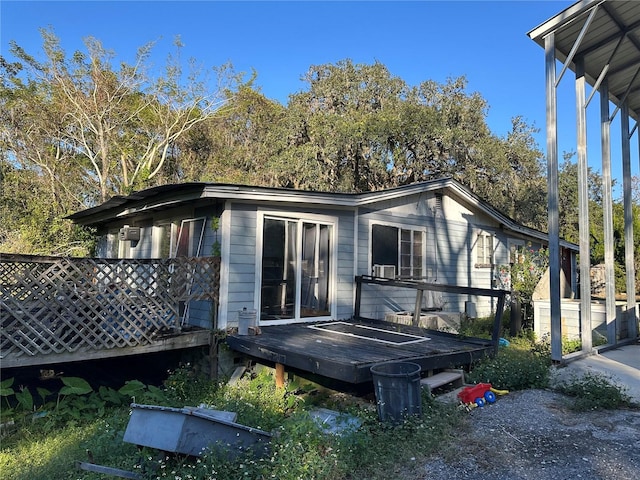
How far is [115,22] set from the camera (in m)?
16.0

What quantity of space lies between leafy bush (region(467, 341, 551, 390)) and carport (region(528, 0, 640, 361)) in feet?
2.59

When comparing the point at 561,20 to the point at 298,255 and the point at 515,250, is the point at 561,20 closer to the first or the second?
the point at 298,255

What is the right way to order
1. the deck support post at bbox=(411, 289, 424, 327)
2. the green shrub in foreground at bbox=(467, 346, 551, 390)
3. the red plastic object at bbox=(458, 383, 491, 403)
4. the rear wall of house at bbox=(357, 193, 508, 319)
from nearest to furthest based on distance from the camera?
the red plastic object at bbox=(458, 383, 491, 403)
the green shrub in foreground at bbox=(467, 346, 551, 390)
the deck support post at bbox=(411, 289, 424, 327)
the rear wall of house at bbox=(357, 193, 508, 319)

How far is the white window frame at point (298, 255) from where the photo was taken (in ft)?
22.3

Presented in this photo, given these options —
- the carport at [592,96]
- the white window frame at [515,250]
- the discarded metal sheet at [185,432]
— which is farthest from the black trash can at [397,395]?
the white window frame at [515,250]

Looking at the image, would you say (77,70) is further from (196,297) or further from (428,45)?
(196,297)

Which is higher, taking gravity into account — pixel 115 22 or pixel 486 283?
pixel 115 22

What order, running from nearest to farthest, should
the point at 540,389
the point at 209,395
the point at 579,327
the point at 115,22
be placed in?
the point at 540,389, the point at 209,395, the point at 579,327, the point at 115,22

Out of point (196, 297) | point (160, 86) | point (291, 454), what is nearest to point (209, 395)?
point (196, 297)

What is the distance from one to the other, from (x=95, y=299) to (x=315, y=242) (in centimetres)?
356

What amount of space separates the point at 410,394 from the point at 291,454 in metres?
1.25

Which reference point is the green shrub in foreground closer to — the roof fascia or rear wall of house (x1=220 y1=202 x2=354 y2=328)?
rear wall of house (x1=220 y1=202 x2=354 y2=328)

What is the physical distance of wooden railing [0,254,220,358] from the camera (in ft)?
16.6

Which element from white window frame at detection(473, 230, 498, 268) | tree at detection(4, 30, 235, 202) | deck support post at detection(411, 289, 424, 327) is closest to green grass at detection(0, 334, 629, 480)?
deck support post at detection(411, 289, 424, 327)
